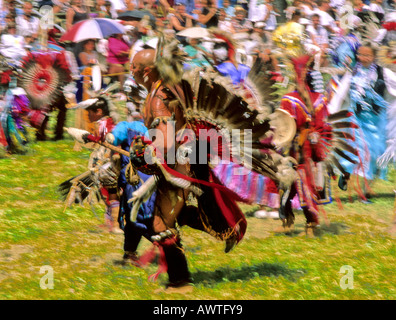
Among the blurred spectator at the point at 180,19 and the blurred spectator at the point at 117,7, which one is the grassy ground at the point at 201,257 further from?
Result: the blurred spectator at the point at 117,7

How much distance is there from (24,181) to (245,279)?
3684 millimetres

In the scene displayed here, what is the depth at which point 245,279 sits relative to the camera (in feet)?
19.7

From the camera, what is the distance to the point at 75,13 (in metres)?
11.3

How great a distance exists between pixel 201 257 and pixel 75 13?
20.4 ft

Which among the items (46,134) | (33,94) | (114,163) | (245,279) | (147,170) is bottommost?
(46,134)

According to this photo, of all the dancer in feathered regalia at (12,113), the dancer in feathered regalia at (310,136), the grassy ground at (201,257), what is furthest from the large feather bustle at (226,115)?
the dancer in feathered regalia at (12,113)

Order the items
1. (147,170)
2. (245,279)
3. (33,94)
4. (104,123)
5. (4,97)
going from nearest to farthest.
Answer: (147,170)
(245,279)
(104,123)
(4,97)
(33,94)

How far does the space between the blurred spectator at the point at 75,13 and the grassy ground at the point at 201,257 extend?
3.65 meters

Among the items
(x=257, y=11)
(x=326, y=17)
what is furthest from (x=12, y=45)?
(x=326, y=17)

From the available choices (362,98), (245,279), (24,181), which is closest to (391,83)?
(362,98)

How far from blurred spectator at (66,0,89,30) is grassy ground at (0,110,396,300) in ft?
12.0

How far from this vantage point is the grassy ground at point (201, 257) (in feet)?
18.7

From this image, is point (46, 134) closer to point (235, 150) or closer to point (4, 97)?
point (4, 97)

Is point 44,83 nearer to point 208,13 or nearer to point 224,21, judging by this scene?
point 208,13
